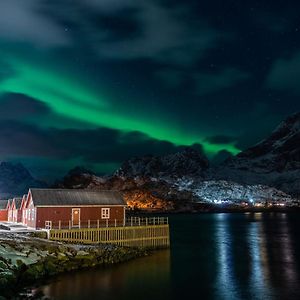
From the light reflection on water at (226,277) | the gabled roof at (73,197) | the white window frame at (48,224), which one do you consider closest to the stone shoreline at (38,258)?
the white window frame at (48,224)

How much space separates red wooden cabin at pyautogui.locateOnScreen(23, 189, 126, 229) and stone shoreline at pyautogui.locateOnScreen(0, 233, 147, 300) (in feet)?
23.9

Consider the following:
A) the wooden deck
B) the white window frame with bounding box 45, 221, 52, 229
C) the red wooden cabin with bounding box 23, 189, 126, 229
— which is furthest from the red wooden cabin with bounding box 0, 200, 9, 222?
the wooden deck

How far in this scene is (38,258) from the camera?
46469mm

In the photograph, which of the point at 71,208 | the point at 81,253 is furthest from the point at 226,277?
the point at 71,208

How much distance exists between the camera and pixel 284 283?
4731 cm

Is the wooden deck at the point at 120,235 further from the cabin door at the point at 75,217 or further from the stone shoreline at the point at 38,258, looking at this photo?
the cabin door at the point at 75,217

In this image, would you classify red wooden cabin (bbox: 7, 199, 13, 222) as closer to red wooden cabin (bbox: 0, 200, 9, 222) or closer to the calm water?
red wooden cabin (bbox: 0, 200, 9, 222)

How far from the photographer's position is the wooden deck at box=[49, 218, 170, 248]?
5902cm

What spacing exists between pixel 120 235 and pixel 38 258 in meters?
20.6

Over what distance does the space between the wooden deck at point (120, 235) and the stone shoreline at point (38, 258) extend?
11.9 feet

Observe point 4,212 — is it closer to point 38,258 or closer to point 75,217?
point 75,217

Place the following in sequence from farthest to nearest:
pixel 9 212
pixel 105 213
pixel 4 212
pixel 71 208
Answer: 1. pixel 4 212
2. pixel 9 212
3. pixel 105 213
4. pixel 71 208

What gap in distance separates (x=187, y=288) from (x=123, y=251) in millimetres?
16233

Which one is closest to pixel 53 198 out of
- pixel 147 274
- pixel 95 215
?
pixel 95 215
